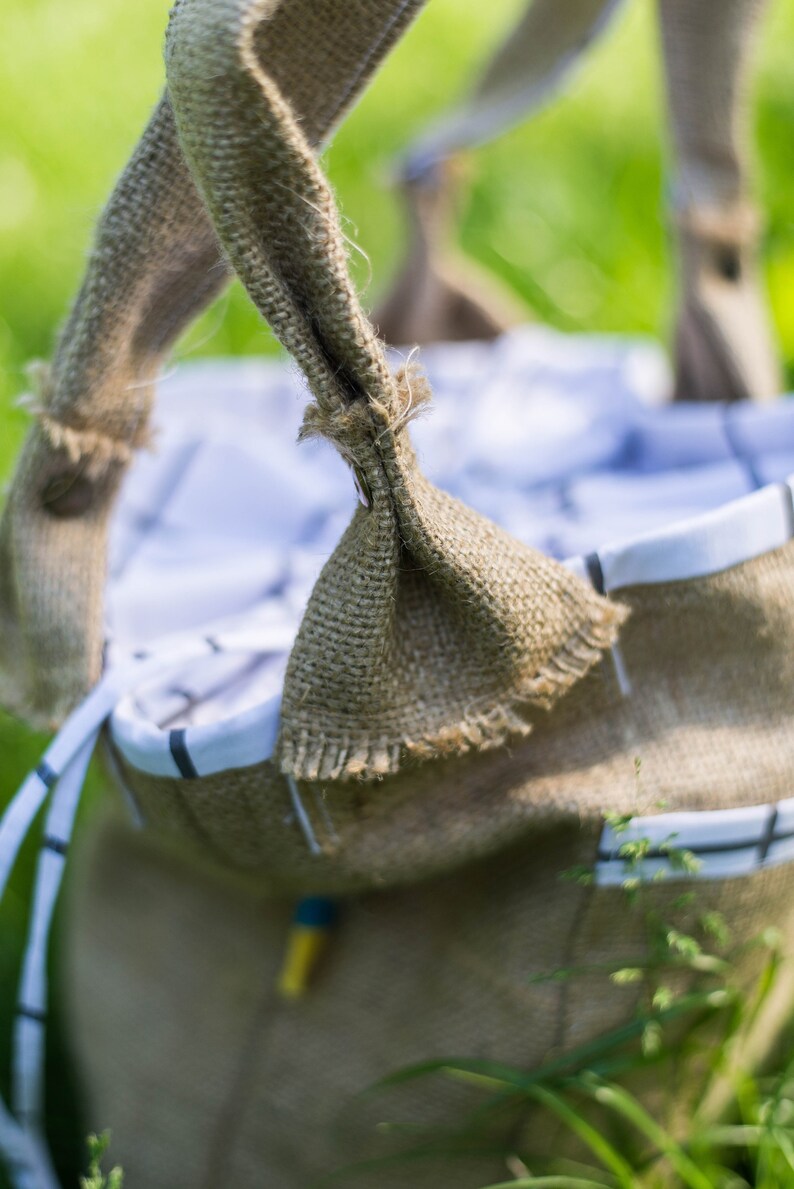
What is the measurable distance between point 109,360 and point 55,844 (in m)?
0.26

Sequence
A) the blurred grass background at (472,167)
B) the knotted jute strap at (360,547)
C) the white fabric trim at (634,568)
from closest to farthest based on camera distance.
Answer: the knotted jute strap at (360,547) → the white fabric trim at (634,568) → the blurred grass background at (472,167)

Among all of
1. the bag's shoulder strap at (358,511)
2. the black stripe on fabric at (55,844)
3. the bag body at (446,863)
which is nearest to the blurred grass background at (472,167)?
the bag body at (446,863)

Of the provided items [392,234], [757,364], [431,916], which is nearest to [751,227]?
[757,364]

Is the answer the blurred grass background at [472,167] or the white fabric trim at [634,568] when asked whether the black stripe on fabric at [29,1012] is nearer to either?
the white fabric trim at [634,568]

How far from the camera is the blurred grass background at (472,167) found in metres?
1.63

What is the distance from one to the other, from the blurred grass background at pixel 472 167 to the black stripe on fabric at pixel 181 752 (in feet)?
2.82

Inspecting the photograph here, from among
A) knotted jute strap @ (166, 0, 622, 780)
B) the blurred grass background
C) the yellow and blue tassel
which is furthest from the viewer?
the blurred grass background

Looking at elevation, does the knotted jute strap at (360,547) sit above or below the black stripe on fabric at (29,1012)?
above

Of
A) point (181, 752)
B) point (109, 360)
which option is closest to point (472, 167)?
point (109, 360)

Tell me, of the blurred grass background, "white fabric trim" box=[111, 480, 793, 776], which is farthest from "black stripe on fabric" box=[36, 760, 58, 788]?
the blurred grass background

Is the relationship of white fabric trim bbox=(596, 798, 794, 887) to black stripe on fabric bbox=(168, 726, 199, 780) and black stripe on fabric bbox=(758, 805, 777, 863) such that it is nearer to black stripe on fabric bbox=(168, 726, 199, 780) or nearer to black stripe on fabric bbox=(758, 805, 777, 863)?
black stripe on fabric bbox=(758, 805, 777, 863)

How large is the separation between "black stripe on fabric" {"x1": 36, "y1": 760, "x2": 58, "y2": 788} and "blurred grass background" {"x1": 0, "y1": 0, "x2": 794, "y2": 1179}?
817mm

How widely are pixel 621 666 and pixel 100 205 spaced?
0.35 metres

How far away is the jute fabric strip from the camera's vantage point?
57 cm
